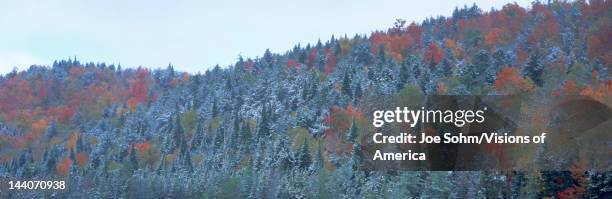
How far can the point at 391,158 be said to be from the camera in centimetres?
4050

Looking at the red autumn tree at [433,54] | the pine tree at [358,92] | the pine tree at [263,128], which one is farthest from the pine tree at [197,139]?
the red autumn tree at [433,54]

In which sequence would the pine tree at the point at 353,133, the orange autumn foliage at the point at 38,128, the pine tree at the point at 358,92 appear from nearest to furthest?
the pine tree at the point at 353,133 → the pine tree at the point at 358,92 → the orange autumn foliage at the point at 38,128

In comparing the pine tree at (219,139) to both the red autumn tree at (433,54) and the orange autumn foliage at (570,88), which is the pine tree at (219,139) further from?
the orange autumn foliage at (570,88)

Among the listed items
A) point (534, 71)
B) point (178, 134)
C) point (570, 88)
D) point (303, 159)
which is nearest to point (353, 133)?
point (303, 159)

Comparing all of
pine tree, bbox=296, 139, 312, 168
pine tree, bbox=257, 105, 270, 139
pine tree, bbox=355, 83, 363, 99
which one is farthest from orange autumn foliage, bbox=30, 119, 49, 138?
pine tree, bbox=296, 139, 312, 168

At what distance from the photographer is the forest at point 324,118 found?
65.9 meters

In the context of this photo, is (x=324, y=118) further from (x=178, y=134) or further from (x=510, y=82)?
(x=178, y=134)

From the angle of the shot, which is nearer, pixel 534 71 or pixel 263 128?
pixel 534 71

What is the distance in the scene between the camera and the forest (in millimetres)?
65875

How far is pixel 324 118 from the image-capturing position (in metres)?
116

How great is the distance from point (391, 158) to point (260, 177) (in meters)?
44.3

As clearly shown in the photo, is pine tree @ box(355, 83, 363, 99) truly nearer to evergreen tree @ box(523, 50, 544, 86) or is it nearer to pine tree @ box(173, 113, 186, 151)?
evergreen tree @ box(523, 50, 544, 86)

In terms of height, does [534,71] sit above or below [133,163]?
above

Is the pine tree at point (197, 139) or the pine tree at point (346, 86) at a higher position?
the pine tree at point (346, 86)
